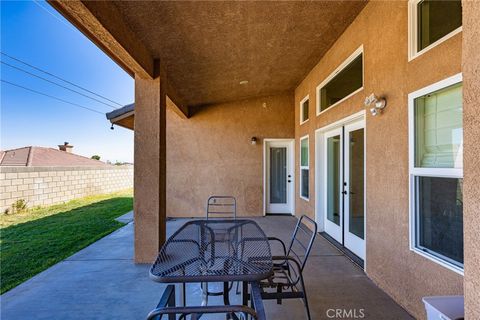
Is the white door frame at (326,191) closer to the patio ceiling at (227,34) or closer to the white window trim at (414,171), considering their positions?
the patio ceiling at (227,34)

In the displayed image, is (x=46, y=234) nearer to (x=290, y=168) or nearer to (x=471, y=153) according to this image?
(x=290, y=168)

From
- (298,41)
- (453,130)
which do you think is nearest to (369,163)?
(453,130)

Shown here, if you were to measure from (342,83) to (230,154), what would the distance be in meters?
3.46

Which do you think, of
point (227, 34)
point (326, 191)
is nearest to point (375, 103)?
point (227, 34)

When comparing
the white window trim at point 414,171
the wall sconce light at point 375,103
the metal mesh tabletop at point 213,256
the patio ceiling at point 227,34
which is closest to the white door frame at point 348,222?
the wall sconce light at point 375,103

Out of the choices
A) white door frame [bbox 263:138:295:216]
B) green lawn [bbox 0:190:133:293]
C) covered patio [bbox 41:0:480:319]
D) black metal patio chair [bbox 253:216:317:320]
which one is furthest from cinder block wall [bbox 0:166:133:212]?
black metal patio chair [bbox 253:216:317:320]

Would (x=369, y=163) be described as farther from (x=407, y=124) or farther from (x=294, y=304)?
(x=294, y=304)

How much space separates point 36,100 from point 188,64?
1582 centimetres

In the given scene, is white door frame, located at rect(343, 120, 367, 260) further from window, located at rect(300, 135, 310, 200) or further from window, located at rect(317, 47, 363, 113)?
window, located at rect(300, 135, 310, 200)

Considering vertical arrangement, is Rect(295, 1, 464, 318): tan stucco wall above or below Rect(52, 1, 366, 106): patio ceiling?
below

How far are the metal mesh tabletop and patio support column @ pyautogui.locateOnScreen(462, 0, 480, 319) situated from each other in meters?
0.92

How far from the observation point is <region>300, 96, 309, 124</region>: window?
18.9ft

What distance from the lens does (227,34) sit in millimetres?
3240

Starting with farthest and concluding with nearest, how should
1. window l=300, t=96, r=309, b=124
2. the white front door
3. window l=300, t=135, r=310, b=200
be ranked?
the white front door < window l=300, t=96, r=309, b=124 < window l=300, t=135, r=310, b=200
